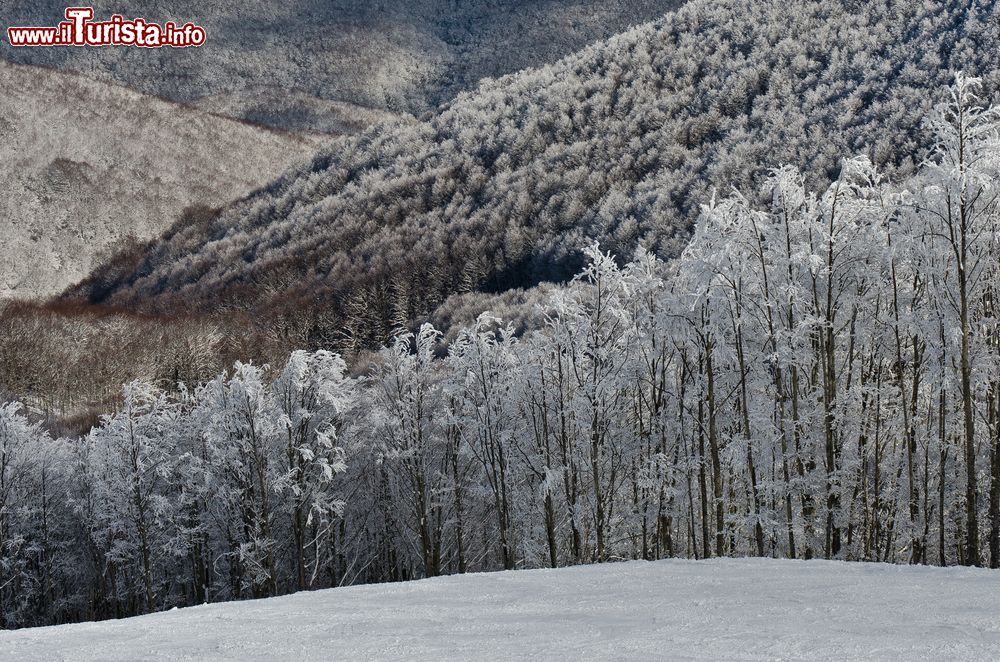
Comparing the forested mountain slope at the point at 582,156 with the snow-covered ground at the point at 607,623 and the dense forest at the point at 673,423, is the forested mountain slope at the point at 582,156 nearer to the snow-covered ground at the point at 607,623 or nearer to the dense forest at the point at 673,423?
the dense forest at the point at 673,423

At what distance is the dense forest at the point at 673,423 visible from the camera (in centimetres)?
2062

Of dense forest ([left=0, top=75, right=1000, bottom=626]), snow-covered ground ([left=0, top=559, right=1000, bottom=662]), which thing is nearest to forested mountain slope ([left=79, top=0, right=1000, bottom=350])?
dense forest ([left=0, top=75, right=1000, bottom=626])

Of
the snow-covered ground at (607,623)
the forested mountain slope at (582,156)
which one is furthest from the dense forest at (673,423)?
the forested mountain slope at (582,156)

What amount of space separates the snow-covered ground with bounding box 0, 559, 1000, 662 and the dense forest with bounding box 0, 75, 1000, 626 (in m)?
8.12

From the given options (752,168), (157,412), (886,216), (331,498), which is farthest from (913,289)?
(752,168)

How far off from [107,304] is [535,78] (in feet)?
327

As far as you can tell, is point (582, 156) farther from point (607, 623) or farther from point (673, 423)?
point (607, 623)

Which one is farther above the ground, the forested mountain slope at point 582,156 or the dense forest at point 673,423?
the forested mountain slope at point 582,156

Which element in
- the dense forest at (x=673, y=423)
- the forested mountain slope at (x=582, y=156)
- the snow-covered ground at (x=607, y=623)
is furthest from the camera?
the forested mountain slope at (x=582, y=156)

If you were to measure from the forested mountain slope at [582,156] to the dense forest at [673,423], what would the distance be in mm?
75418

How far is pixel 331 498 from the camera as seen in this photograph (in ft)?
116

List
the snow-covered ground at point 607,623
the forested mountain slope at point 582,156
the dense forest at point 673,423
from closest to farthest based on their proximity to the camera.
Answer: the snow-covered ground at point 607,623 → the dense forest at point 673,423 → the forested mountain slope at point 582,156

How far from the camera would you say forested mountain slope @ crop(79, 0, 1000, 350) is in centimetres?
11931

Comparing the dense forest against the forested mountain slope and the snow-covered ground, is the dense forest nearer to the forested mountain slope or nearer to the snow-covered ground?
the snow-covered ground
